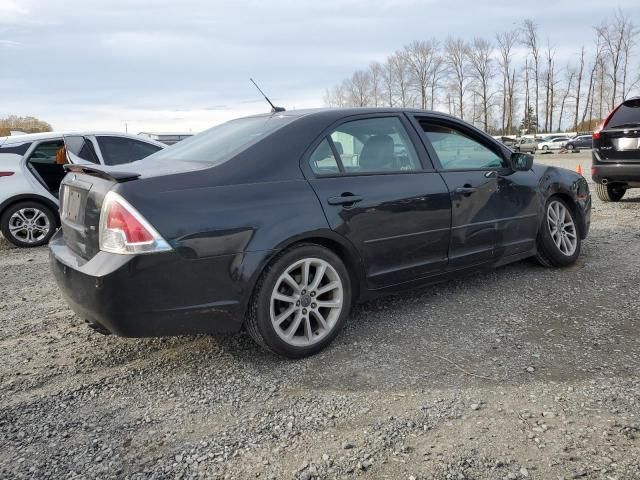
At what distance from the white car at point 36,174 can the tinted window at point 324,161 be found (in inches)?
190

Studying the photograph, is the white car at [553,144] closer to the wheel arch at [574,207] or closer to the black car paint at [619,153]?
the black car paint at [619,153]

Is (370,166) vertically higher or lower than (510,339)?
higher

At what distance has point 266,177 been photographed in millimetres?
2930

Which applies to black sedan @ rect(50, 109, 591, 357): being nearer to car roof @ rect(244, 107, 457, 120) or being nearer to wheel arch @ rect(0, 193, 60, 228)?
car roof @ rect(244, 107, 457, 120)

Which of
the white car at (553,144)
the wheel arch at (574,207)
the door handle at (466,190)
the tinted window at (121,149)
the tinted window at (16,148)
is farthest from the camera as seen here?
the white car at (553,144)

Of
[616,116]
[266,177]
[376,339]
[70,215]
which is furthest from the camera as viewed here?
[616,116]

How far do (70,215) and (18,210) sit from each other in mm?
4707

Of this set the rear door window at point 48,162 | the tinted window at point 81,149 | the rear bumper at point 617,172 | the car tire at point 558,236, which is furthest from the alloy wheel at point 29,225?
the rear bumper at point 617,172

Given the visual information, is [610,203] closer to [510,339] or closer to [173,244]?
[510,339]

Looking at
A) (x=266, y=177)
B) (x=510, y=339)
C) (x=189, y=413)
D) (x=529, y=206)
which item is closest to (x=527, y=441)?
(x=510, y=339)

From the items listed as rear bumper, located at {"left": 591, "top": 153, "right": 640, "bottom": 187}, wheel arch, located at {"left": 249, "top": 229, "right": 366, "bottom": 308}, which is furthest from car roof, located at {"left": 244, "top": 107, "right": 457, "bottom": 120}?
rear bumper, located at {"left": 591, "top": 153, "right": 640, "bottom": 187}

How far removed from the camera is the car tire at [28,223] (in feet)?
23.0

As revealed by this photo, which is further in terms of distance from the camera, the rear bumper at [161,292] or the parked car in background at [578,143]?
the parked car in background at [578,143]

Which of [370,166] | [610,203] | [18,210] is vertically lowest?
[610,203]
